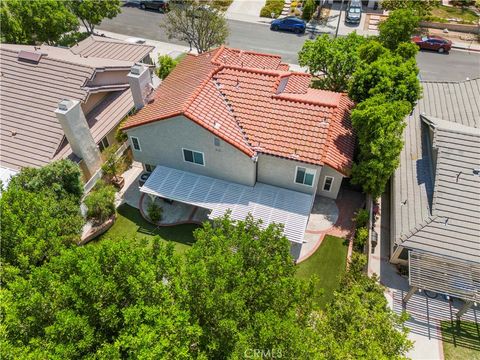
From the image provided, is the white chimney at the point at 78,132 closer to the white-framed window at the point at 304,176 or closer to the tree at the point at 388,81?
the white-framed window at the point at 304,176

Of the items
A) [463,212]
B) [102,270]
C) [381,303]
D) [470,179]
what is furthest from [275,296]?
[470,179]

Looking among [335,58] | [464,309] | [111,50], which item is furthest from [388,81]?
[111,50]

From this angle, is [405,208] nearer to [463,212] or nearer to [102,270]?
[463,212]

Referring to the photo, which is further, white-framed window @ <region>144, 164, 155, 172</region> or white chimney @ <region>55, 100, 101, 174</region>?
white-framed window @ <region>144, 164, 155, 172</region>

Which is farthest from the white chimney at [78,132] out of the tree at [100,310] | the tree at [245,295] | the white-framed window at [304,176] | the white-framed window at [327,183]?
the white-framed window at [327,183]

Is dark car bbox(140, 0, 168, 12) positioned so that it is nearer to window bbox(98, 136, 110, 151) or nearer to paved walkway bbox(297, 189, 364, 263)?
window bbox(98, 136, 110, 151)


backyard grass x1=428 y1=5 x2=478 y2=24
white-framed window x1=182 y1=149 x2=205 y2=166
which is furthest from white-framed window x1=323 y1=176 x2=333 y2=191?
backyard grass x1=428 y1=5 x2=478 y2=24
